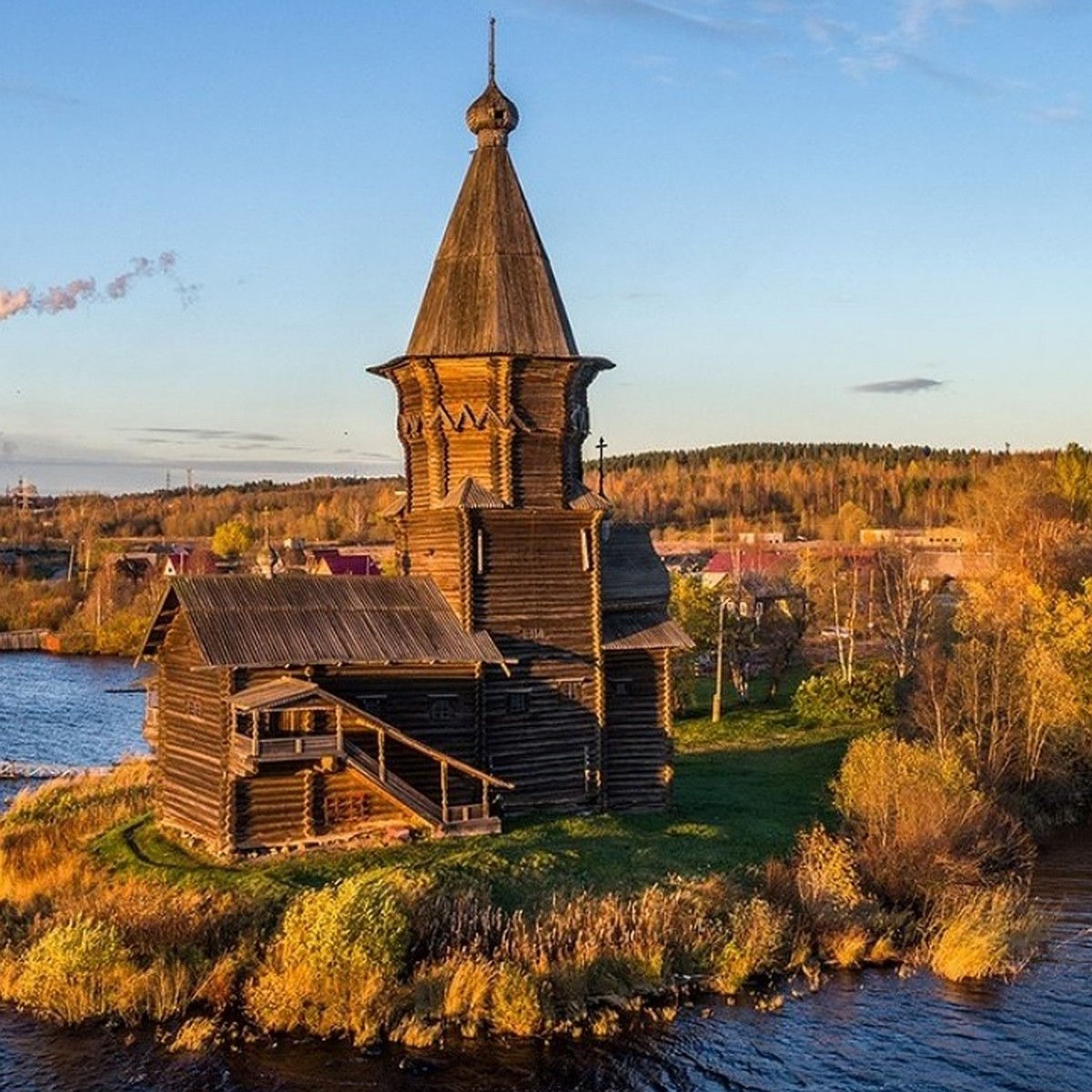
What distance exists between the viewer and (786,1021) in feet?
68.4

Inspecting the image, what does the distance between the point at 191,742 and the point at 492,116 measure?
15.2m

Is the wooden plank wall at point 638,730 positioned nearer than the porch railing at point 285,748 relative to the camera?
No

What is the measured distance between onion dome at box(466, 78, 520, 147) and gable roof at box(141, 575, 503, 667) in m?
10.2

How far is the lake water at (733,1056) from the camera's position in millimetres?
18516

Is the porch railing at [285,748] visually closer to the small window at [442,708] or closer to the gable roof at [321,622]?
the gable roof at [321,622]

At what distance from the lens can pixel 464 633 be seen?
28750 mm

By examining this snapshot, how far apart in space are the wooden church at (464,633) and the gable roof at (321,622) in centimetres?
5

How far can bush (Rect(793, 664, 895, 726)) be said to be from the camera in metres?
45.6

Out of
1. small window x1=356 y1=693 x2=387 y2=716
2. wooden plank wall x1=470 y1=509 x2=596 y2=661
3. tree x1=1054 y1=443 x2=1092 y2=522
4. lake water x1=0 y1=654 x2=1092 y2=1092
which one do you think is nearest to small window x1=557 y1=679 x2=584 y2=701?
wooden plank wall x1=470 y1=509 x2=596 y2=661

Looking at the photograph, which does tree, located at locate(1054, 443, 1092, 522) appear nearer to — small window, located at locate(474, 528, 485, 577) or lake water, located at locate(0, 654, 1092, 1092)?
small window, located at locate(474, 528, 485, 577)

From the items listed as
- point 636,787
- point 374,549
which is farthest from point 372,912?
point 374,549

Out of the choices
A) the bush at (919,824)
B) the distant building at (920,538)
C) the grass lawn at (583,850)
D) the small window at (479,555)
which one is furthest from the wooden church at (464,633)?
the distant building at (920,538)

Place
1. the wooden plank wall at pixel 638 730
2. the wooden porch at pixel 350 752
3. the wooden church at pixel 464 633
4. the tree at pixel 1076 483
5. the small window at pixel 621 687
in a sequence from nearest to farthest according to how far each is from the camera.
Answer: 1. the wooden porch at pixel 350 752
2. the wooden church at pixel 464 633
3. the wooden plank wall at pixel 638 730
4. the small window at pixel 621 687
5. the tree at pixel 1076 483

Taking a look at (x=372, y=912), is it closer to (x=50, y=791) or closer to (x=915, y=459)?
(x=50, y=791)
